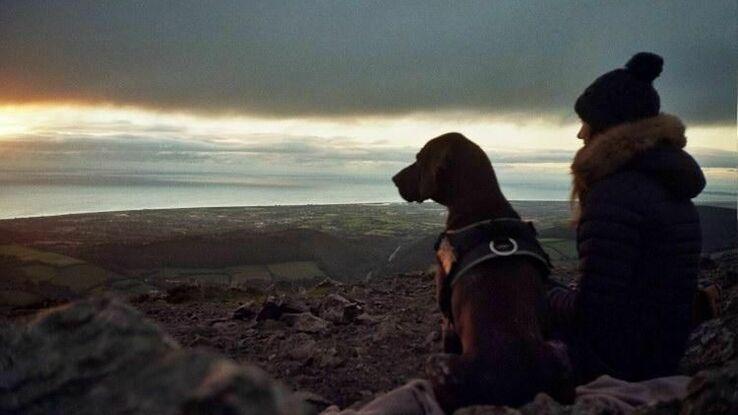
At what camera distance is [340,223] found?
221ft

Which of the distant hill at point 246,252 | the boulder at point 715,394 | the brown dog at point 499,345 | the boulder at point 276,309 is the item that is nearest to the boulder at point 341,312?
the boulder at point 276,309

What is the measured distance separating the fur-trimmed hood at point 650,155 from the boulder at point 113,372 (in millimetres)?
4137

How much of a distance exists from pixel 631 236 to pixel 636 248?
142mm

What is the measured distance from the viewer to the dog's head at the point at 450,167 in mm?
6020

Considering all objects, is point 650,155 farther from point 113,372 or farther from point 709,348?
point 113,372

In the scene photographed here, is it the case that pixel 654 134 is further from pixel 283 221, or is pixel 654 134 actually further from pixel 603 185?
pixel 283 221

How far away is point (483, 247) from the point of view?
5328 millimetres

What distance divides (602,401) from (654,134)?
230 centimetres

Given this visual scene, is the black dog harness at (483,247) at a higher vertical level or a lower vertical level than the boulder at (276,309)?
higher

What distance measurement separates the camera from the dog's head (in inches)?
237

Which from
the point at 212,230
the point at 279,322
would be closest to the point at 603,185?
the point at 279,322

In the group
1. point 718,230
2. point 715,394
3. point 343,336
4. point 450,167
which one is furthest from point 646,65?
point 718,230

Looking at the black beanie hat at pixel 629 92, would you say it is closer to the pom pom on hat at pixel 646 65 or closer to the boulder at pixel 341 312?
the pom pom on hat at pixel 646 65

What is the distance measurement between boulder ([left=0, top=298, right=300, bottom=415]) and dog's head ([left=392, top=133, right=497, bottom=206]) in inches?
152
